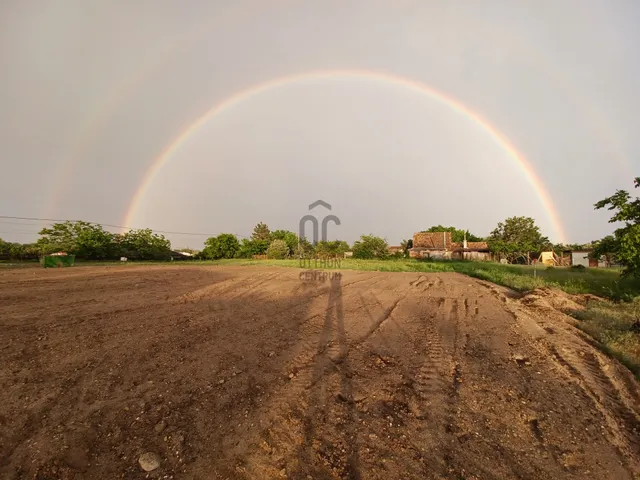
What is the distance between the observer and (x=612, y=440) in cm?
288

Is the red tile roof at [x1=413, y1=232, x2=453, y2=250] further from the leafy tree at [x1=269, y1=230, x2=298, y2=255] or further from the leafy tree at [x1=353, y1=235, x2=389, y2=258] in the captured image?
the leafy tree at [x1=269, y1=230, x2=298, y2=255]

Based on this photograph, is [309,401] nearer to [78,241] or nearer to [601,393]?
[601,393]

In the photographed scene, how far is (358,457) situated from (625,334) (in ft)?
22.1

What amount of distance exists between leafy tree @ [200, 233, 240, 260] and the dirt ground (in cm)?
5501

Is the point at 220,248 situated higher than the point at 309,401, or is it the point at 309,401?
the point at 220,248

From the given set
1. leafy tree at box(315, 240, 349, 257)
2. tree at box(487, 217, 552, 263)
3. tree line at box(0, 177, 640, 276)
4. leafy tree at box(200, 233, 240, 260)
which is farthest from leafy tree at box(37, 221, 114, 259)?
tree at box(487, 217, 552, 263)

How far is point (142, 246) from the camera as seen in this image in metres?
48.2

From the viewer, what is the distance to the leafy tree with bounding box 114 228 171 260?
1807 inches

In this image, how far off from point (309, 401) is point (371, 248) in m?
49.0

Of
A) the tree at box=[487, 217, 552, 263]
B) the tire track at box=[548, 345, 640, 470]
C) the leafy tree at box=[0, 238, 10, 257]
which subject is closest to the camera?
the tire track at box=[548, 345, 640, 470]

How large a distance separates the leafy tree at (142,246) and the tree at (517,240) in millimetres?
56799
